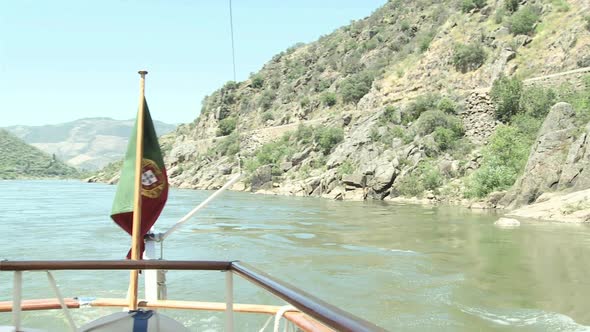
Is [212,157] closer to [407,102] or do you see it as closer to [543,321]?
[407,102]

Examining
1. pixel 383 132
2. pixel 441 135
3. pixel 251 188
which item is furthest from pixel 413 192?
pixel 251 188

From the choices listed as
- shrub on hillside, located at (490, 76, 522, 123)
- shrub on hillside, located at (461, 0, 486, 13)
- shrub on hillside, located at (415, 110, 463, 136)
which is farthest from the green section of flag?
shrub on hillside, located at (461, 0, 486, 13)

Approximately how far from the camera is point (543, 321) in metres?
8.50

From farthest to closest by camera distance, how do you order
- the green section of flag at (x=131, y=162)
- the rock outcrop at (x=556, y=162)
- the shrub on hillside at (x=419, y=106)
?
the shrub on hillside at (x=419, y=106)
the rock outcrop at (x=556, y=162)
the green section of flag at (x=131, y=162)

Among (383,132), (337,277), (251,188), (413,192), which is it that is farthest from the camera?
(251,188)

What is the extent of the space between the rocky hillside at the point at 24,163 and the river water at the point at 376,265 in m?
142

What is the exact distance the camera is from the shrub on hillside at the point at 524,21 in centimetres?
4397

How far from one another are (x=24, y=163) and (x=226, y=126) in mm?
112914

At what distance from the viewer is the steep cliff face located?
3822 cm

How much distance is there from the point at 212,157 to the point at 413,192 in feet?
135

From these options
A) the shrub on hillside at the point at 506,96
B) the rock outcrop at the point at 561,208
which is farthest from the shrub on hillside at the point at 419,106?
the rock outcrop at the point at 561,208

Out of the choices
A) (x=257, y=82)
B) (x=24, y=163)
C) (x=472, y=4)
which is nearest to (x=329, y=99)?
(x=472, y=4)

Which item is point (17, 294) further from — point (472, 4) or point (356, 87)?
point (356, 87)

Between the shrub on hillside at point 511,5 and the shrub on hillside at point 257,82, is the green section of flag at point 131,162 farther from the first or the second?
the shrub on hillside at point 257,82
